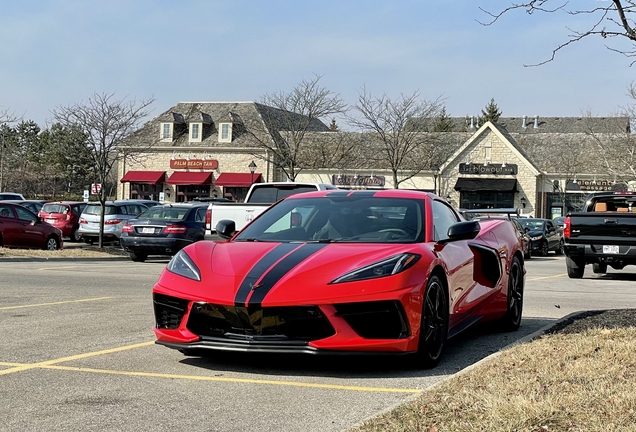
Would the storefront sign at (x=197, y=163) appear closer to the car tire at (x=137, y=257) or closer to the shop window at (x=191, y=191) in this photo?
the shop window at (x=191, y=191)

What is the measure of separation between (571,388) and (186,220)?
19.1 m

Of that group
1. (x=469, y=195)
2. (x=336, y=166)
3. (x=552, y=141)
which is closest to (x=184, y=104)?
(x=336, y=166)

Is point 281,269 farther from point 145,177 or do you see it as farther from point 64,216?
point 145,177

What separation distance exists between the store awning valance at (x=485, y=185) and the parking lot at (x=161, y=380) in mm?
52875

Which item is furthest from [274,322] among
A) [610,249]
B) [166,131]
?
[166,131]

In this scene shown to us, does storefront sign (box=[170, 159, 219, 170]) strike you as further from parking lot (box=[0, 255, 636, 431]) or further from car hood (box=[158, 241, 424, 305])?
car hood (box=[158, 241, 424, 305])

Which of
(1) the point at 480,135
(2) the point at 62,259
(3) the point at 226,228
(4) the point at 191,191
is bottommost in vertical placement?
(2) the point at 62,259

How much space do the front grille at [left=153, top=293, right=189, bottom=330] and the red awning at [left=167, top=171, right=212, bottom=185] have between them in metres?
58.8

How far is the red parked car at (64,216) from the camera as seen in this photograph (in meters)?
32.5

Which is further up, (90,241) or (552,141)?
(552,141)

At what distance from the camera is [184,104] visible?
70.2 m

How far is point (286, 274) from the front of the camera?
6527 millimetres

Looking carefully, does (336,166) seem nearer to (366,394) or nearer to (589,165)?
(589,165)

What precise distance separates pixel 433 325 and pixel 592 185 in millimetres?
58372
